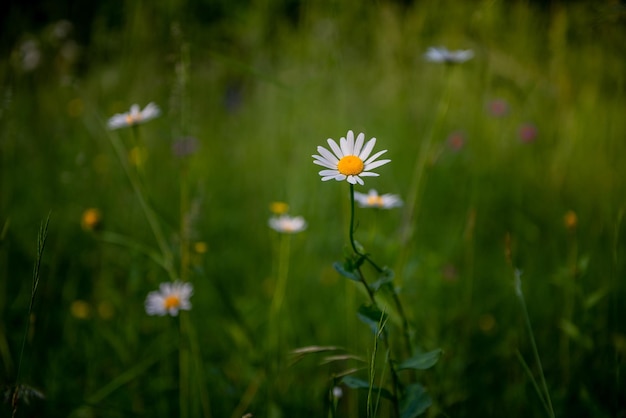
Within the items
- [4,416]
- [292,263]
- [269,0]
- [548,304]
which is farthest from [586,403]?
[269,0]

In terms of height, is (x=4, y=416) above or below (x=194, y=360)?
below

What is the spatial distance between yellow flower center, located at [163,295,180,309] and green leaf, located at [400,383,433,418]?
0.48 m

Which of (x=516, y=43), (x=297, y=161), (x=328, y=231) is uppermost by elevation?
(x=516, y=43)

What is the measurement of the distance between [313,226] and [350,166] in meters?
1.05

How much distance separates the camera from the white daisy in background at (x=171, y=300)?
90 cm

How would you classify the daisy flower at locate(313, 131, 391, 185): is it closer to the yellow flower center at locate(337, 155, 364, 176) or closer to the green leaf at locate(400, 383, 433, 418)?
the yellow flower center at locate(337, 155, 364, 176)

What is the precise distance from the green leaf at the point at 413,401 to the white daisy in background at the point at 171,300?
1.45 ft

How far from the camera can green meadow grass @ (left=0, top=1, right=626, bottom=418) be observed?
0.98 meters

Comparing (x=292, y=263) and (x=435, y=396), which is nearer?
(x=435, y=396)

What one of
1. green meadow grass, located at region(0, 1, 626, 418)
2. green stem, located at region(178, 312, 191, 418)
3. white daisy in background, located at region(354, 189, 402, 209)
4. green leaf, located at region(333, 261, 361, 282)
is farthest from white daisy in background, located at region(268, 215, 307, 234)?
green leaf, located at region(333, 261, 361, 282)

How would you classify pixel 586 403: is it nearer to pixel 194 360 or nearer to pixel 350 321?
pixel 350 321

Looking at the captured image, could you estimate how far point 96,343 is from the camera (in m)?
1.22

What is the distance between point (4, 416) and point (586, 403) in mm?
1076

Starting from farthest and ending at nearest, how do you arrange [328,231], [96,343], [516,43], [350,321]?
[516,43]
[328,231]
[96,343]
[350,321]
